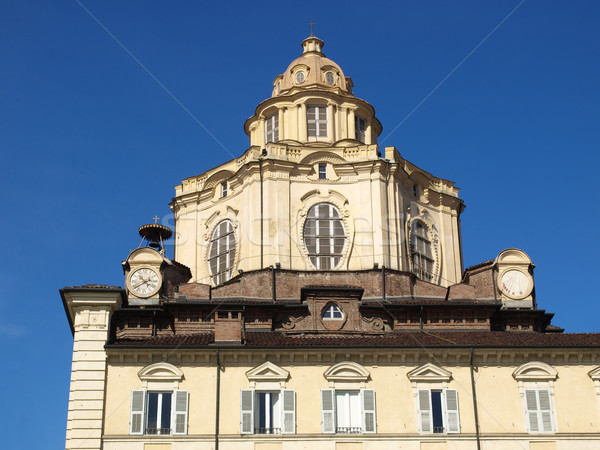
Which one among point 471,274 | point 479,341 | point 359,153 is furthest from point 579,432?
point 359,153

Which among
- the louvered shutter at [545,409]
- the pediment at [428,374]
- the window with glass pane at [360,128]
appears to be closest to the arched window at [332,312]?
the pediment at [428,374]

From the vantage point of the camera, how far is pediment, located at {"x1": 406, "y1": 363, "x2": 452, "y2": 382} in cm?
4603

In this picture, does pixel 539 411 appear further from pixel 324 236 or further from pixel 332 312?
pixel 324 236

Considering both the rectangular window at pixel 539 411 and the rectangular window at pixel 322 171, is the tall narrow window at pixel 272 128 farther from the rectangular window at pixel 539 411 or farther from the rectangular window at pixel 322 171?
the rectangular window at pixel 539 411

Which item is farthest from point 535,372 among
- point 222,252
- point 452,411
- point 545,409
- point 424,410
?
point 222,252

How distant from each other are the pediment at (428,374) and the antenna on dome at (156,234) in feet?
87.0

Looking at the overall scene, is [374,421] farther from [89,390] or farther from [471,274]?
[471,274]

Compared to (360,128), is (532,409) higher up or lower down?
lower down

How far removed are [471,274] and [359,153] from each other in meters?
11.3

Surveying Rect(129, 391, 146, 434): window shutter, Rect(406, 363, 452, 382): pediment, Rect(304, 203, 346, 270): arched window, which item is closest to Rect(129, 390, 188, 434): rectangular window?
Rect(129, 391, 146, 434): window shutter

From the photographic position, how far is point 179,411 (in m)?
44.6

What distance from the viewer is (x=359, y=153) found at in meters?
65.9

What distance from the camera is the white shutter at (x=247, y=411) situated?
146 feet

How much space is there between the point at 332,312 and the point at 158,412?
12134 mm
